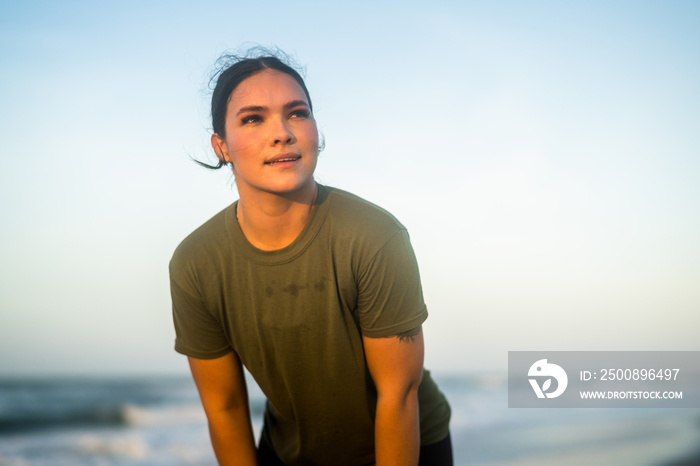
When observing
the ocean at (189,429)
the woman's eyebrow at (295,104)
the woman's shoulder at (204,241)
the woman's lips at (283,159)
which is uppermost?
the woman's eyebrow at (295,104)

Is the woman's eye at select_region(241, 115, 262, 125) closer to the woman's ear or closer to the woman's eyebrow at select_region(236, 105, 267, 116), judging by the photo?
the woman's eyebrow at select_region(236, 105, 267, 116)

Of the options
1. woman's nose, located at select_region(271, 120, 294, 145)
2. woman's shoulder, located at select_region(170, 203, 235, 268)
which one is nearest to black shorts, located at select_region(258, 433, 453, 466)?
woman's shoulder, located at select_region(170, 203, 235, 268)

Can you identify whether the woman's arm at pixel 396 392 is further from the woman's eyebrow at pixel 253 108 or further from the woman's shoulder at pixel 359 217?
the woman's eyebrow at pixel 253 108

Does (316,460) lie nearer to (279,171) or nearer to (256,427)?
(279,171)

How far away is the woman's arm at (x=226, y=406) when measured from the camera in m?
2.11

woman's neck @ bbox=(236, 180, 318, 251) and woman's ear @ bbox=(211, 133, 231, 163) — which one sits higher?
woman's ear @ bbox=(211, 133, 231, 163)

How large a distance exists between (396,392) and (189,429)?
5.41m

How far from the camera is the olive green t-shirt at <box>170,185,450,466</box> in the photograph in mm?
1875

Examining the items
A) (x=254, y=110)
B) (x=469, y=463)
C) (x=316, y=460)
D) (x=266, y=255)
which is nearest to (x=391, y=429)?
(x=316, y=460)

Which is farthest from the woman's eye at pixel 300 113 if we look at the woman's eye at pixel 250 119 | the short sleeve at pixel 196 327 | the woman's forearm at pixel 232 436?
the woman's forearm at pixel 232 436

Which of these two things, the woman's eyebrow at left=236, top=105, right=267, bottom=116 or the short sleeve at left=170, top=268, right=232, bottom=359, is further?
the short sleeve at left=170, top=268, right=232, bottom=359

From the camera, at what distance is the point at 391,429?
1.96 metres

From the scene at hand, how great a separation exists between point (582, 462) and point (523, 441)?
0.81m

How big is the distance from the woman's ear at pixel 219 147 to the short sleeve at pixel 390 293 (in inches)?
25.8
